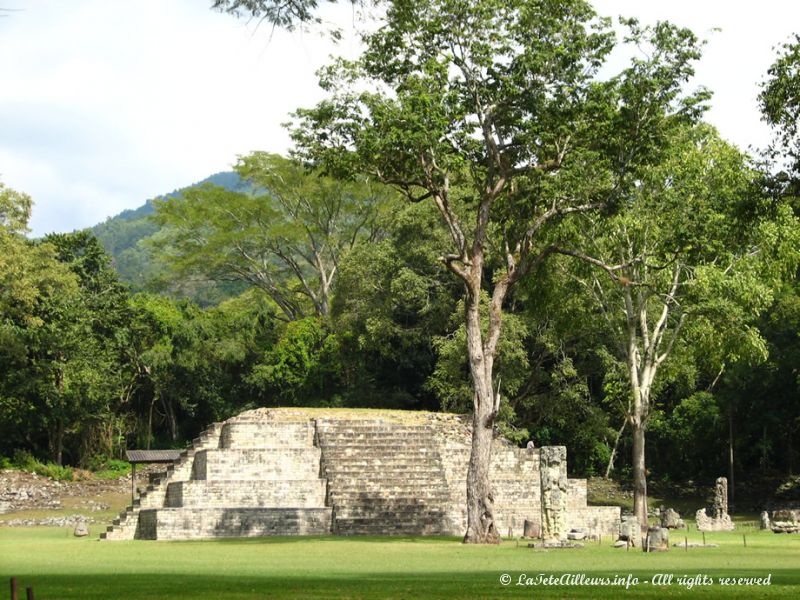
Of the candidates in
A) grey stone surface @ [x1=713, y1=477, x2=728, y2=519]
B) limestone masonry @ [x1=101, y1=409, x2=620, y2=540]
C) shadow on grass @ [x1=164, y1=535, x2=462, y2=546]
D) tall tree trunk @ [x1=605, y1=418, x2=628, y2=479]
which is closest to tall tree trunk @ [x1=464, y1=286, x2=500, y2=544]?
shadow on grass @ [x1=164, y1=535, x2=462, y2=546]

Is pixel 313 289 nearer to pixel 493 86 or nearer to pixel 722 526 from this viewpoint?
pixel 722 526

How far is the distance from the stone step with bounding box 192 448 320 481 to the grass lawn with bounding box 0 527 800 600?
4509 millimetres

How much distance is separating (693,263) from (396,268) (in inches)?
523

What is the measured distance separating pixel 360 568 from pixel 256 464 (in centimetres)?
1303

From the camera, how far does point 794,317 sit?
1415 inches

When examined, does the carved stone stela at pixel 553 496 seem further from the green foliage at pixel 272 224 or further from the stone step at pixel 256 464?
the green foliage at pixel 272 224

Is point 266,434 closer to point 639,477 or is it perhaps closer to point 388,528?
point 388,528

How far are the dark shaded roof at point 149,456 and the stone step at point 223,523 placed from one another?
7169mm

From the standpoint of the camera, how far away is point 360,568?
15109 mm

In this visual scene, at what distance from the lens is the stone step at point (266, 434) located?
28.8 m

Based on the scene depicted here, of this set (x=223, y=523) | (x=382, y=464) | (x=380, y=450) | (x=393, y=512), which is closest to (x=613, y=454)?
(x=380, y=450)

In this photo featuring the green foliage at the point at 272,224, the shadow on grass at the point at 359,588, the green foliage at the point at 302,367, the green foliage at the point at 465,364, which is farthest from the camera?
the green foliage at the point at 272,224

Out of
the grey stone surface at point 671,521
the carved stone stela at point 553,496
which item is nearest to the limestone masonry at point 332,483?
the grey stone surface at point 671,521

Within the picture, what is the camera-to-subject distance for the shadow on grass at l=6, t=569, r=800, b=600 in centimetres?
1118
